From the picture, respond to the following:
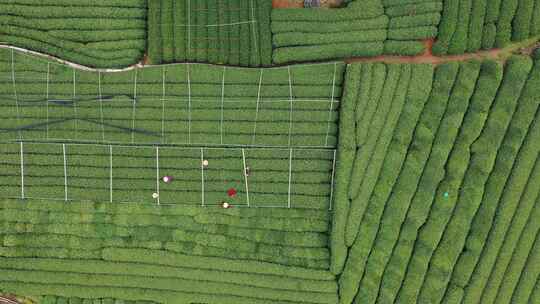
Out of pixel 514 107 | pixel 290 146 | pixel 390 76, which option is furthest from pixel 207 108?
pixel 514 107

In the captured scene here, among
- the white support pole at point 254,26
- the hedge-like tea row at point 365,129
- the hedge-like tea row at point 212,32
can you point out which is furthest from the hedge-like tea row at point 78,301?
the white support pole at point 254,26

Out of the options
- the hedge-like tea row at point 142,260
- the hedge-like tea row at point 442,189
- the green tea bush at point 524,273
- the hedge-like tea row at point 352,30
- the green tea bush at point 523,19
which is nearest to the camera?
the hedge-like tea row at point 442,189

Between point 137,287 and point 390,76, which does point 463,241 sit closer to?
point 390,76

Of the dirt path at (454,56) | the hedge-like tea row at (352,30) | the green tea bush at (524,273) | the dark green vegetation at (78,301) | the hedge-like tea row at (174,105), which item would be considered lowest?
the dark green vegetation at (78,301)

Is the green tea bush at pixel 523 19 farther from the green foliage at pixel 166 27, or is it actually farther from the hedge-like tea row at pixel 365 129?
the green foliage at pixel 166 27

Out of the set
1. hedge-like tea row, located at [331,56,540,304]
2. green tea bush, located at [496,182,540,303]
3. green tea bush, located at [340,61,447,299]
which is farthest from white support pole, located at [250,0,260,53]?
green tea bush, located at [496,182,540,303]

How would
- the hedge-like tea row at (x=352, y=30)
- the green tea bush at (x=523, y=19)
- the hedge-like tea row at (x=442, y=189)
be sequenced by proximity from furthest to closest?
the hedge-like tea row at (x=352, y=30) → the green tea bush at (x=523, y=19) → the hedge-like tea row at (x=442, y=189)

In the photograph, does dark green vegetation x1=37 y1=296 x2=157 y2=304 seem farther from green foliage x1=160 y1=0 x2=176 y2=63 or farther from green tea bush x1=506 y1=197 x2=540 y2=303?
green tea bush x1=506 y1=197 x2=540 y2=303

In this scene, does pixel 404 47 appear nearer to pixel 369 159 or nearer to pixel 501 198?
pixel 369 159
